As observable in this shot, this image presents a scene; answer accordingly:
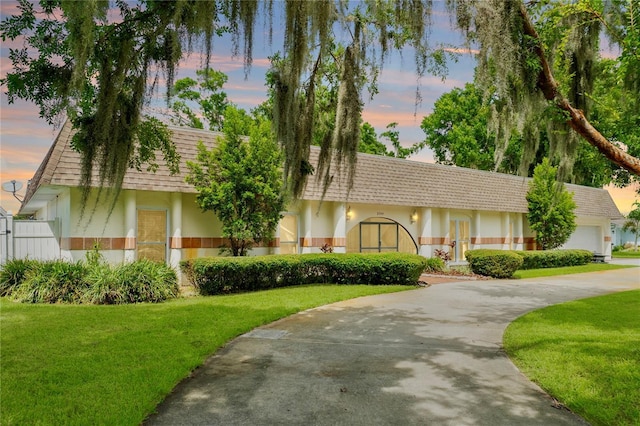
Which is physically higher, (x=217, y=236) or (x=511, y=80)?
(x=511, y=80)

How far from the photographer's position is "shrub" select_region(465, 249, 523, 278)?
15695 mm

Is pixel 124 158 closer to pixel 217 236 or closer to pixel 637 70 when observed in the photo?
pixel 637 70

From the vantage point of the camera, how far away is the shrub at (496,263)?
51.5 ft

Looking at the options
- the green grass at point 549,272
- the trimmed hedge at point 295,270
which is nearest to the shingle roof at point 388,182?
the trimmed hedge at point 295,270

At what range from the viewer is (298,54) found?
5008 millimetres

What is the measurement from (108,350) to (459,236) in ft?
59.0

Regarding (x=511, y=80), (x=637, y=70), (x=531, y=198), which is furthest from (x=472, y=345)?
(x=531, y=198)

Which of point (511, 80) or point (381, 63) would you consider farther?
point (381, 63)

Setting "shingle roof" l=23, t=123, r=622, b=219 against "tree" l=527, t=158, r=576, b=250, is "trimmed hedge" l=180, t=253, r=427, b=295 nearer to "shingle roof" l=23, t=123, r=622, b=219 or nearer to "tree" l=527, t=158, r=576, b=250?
"shingle roof" l=23, t=123, r=622, b=219

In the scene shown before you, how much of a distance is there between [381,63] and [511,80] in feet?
5.93

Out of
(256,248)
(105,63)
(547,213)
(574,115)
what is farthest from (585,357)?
(547,213)

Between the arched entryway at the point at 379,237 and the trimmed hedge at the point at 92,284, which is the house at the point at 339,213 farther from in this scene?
the trimmed hedge at the point at 92,284

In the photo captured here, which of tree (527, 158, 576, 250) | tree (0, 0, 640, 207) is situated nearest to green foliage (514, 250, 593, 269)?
tree (527, 158, 576, 250)

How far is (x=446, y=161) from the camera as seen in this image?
127 ft
